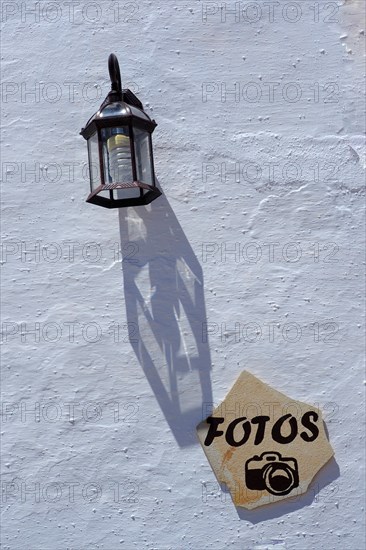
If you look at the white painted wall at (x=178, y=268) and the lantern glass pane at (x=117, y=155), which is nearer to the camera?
the lantern glass pane at (x=117, y=155)

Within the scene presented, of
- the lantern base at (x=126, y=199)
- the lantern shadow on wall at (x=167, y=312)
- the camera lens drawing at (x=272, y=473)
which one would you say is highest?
the lantern base at (x=126, y=199)

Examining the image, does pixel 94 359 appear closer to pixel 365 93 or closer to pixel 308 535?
pixel 308 535

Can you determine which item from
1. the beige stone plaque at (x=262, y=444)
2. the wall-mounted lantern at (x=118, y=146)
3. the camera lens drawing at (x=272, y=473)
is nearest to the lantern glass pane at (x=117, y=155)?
the wall-mounted lantern at (x=118, y=146)

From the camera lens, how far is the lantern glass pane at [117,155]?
2383 millimetres

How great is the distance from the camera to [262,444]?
2.54m

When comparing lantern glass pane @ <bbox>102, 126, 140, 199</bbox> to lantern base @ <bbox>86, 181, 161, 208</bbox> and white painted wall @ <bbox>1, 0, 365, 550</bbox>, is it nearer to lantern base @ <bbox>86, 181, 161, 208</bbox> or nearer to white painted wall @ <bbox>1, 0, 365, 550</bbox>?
lantern base @ <bbox>86, 181, 161, 208</bbox>

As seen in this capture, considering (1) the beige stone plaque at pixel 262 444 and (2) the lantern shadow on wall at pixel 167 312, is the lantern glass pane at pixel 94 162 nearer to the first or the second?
(2) the lantern shadow on wall at pixel 167 312

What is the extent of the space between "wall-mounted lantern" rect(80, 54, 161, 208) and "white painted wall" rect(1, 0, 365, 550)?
195 millimetres

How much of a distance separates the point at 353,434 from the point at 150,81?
5.13 ft

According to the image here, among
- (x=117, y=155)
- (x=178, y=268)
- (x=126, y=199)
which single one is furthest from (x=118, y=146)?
(x=178, y=268)

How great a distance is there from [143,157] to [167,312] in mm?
594

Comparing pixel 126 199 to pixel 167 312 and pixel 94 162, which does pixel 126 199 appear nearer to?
pixel 94 162

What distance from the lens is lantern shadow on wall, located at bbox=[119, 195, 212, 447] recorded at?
101 inches

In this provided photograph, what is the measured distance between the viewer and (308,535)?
2520mm
